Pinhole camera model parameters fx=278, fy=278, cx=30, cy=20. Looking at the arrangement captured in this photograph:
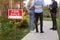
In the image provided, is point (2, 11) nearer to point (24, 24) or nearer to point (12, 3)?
point (12, 3)

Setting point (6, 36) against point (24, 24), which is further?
point (24, 24)

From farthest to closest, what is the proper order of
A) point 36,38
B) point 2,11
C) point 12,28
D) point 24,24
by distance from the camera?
point 2,11 → point 24,24 → point 12,28 → point 36,38

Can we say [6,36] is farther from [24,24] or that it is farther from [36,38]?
[24,24]

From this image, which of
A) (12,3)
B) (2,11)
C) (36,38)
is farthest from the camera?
(12,3)

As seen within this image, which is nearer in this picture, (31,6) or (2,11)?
(31,6)

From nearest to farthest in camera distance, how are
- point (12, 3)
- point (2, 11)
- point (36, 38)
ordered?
point (36, 38) < point (2, 11) < point (12, 3)

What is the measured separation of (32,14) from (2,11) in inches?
263

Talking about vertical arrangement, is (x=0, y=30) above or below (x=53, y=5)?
below

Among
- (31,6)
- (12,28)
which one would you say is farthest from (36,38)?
(12,28)

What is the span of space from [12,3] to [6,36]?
390 inches

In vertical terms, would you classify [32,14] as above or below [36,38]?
above

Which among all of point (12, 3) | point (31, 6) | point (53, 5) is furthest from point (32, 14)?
point (12, 3)

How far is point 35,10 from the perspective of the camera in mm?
13641

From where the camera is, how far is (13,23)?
17.1 m
